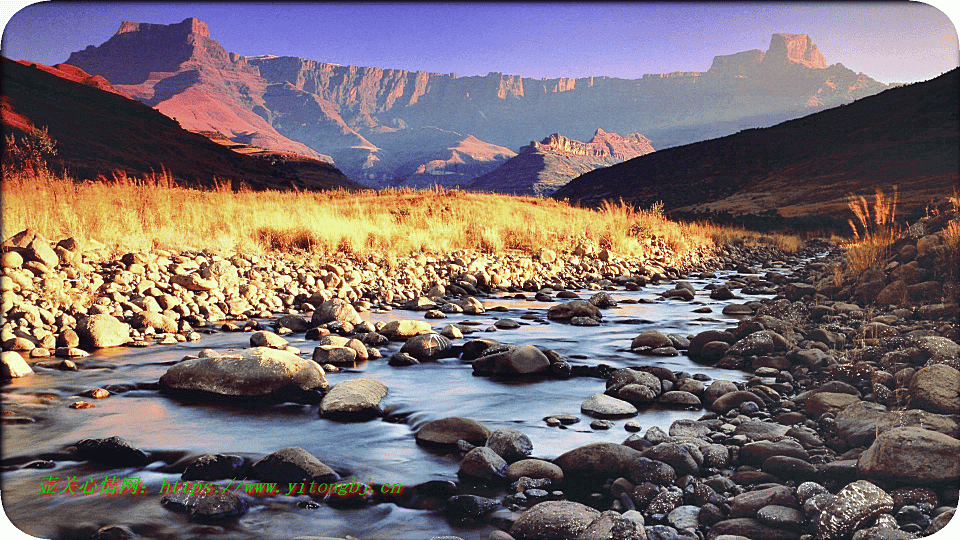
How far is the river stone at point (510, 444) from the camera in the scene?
3369 millimetres

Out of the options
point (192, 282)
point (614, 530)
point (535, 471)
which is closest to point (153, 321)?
point (192, 282)

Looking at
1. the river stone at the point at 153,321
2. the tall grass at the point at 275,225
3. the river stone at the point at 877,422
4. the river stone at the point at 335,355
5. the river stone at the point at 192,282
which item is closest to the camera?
the river stone at the point at 877,422

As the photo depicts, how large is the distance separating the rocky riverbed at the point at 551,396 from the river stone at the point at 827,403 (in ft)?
0.04

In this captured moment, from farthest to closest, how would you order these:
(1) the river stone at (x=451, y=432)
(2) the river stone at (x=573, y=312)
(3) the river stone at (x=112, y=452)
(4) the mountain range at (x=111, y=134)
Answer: (4) the mountain range at (x=111, y=134) < (2) the river stone at (x=573, y=312) < (1) the river stone at (x=451, y=432) < (3) the river stone at (x=112, y=452)

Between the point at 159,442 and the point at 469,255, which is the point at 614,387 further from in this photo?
the point at 469,255

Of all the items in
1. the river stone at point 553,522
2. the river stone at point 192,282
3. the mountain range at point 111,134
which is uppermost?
the mountain range at point 111,134

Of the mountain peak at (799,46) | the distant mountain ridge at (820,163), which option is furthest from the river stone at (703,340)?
the distant mountain ridge at (820,163)

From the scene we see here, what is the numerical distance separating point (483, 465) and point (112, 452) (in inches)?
75.8

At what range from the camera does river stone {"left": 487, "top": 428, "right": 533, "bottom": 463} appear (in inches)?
133

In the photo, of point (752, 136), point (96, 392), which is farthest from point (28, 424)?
point (752, 136)

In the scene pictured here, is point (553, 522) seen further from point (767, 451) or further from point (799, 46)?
point (799, 46)

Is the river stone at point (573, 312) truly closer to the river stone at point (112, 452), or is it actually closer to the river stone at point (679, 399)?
the river stone at point (679, 399)

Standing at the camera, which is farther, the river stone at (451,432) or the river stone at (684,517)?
the river stone at (451,432)

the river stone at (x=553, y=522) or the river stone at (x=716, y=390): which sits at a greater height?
the river stone at (x=553, y=522)
